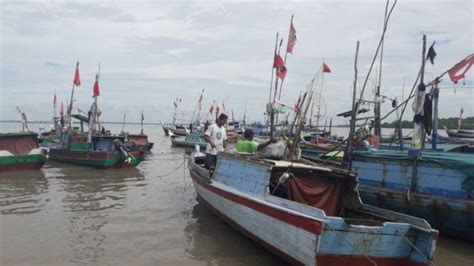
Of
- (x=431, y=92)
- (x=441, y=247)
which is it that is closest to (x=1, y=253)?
(x=441, y=247)

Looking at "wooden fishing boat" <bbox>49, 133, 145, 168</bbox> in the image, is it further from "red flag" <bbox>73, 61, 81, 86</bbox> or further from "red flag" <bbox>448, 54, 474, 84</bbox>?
"red flag" <bbox>448, 54, 474, 84</bbox>

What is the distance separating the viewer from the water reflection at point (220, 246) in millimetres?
7276

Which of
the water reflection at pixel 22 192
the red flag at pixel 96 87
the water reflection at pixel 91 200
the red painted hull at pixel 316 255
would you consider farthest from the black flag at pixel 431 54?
the red flag at pixel 96 87

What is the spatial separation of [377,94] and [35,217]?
14.1m

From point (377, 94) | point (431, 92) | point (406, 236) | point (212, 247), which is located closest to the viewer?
point (406, 236)

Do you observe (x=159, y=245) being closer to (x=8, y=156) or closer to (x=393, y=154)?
(x=393, y=154)

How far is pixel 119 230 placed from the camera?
9039mm

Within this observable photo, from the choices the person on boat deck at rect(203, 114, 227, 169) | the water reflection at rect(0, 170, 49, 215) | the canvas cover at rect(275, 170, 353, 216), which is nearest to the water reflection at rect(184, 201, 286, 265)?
the canvas cover at rect(275, 170, 353, 216)

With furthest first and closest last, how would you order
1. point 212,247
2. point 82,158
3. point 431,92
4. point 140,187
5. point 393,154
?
point 82,158 → point 140,187 → point 393,154 → point 431,92 → point 212,247

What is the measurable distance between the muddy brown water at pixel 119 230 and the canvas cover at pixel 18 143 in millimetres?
5301

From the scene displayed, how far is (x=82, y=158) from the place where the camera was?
67.3 feet

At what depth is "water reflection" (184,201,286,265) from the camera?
7.28m

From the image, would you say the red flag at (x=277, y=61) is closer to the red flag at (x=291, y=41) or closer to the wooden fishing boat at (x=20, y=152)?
the red flag at (x=291, y=41)

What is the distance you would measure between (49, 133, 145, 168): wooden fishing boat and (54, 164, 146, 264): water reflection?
423 mm
